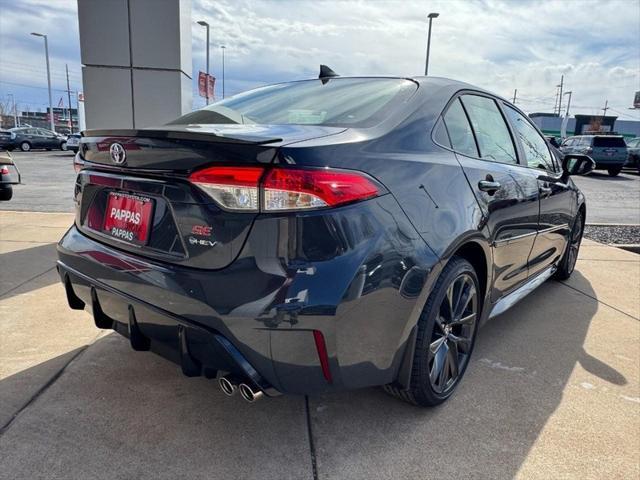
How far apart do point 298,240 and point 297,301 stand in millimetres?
207

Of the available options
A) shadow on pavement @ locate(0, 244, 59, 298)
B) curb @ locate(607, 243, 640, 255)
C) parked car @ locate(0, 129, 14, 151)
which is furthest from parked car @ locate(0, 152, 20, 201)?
parked car @ locate(0, 129, 14, 151)

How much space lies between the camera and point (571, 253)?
4.64 meters

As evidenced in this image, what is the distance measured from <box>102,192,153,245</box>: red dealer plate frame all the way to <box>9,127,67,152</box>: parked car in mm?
29974

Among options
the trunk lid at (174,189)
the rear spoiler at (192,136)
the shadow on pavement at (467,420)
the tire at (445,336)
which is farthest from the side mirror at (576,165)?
Answer: the rear spoiler at (192,136)

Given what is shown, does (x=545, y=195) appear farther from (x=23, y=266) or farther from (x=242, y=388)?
(x=23, y=266)

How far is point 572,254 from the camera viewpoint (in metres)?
4.69

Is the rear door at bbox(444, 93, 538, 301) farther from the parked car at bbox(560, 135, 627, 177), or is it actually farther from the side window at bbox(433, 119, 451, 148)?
the parked car at bbox(560, 135, 627, 177)

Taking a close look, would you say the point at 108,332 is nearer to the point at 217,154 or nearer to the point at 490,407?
the point at 217,154

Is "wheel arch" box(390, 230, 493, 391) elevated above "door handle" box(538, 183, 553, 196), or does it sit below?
below

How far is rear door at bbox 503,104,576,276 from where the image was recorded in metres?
3.36

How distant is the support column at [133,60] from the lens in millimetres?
4883

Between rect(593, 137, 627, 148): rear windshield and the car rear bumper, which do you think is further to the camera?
rect(593, 137, 627, 148): rear windshield

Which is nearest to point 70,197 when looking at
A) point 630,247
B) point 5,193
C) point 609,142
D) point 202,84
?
point 5,193

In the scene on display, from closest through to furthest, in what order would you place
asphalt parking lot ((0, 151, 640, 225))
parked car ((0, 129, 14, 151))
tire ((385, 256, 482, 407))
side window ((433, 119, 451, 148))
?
1. tire ((385, 256, 482, 407))
2. side window ((433, 119, 451, 148))
3. asphalt parking lot ((0, 151, 640, 225))
4. parked car ((0, 129, 14, 151))
